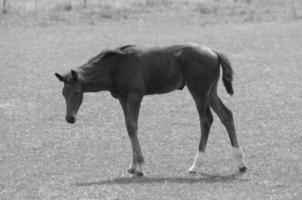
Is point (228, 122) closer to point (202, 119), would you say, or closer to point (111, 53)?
point (202, 119)

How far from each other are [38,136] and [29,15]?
2118 centimetres

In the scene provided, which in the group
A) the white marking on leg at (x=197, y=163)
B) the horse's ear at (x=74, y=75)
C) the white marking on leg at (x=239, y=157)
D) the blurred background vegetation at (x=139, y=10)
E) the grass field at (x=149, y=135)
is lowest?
the blurred background vegetation at (x=139, y=10)

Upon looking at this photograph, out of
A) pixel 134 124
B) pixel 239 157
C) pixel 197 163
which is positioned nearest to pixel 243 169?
pixel 239 157

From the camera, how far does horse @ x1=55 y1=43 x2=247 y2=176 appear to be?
39.3ft

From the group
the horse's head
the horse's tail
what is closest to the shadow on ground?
the horse's head

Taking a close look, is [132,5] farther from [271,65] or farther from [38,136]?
[38,136]

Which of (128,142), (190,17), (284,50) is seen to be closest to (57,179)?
(128,142)

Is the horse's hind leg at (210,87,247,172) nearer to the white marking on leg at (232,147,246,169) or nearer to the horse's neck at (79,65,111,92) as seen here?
the white marking on leg at (232,147,246,169)

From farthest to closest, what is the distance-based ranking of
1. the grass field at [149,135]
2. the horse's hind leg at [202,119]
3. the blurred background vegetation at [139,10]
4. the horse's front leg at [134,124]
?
the blurred background vegetation at [139,10], the horse's hind leg at [202,119], the horse's front leg at [134,124], the grass field at [149,135]

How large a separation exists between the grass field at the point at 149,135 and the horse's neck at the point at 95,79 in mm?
1254

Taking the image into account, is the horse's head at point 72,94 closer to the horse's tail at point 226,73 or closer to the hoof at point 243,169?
the horse's tail at point 226,73

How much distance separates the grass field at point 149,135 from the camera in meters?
11.2

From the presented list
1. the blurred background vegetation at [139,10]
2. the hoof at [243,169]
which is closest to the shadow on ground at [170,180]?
the hoof at [243,169]

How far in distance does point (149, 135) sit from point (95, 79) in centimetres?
335
